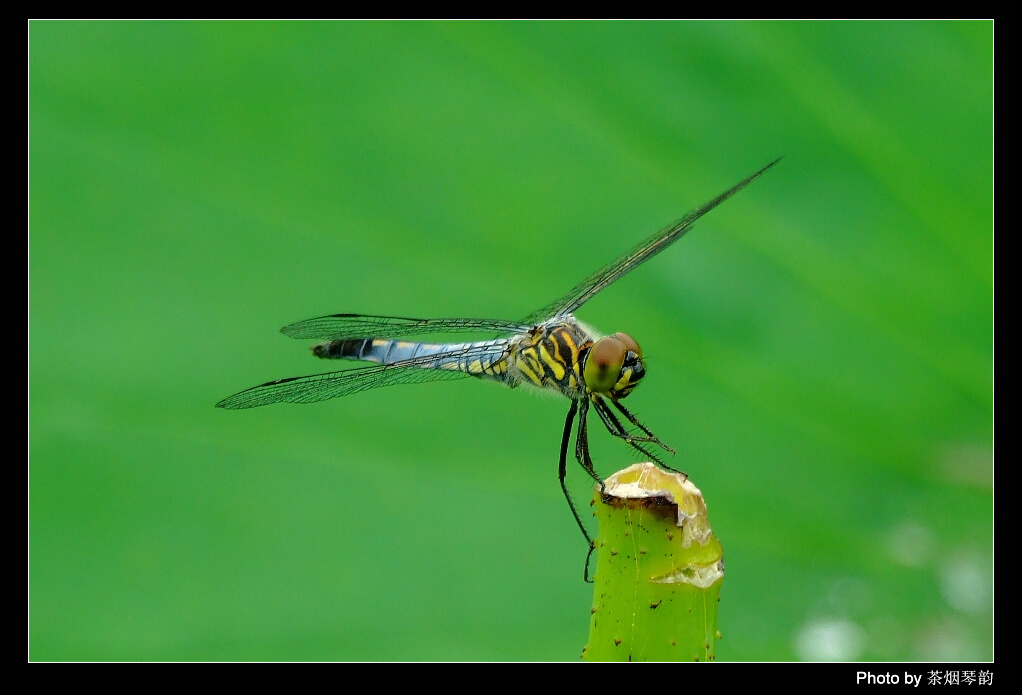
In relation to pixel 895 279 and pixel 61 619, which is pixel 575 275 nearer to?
pixel 895 279

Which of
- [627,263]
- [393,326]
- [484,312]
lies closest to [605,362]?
[627,263]

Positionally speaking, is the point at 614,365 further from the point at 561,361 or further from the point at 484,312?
the point at 484,312

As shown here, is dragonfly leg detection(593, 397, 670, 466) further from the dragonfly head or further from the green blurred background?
the green blurred background

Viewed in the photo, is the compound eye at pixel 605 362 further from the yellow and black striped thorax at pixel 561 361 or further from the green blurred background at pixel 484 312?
the green blurred background at pixel 484 312

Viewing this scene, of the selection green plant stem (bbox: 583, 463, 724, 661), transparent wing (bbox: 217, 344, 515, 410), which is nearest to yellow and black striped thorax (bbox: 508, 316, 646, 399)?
transparent wing (bbox: 217, 344, 515, 410)
